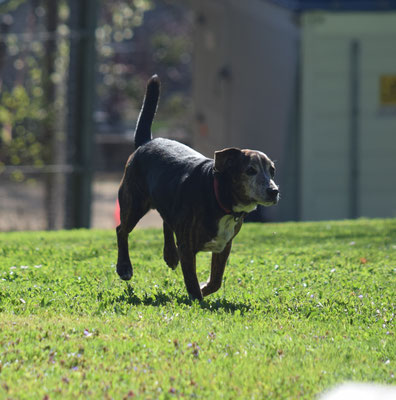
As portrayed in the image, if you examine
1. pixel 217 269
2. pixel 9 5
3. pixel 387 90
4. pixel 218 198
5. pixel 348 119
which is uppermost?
pixel 9 5

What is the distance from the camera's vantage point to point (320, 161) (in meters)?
14.8

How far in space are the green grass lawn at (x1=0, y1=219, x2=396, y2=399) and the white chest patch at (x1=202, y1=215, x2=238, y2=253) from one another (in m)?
0.41

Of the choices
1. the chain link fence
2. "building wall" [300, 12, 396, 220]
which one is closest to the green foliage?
the chain link fence

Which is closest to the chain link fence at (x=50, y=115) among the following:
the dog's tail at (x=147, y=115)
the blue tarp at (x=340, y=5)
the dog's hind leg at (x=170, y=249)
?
the blue tarp at (x=340, y=5)

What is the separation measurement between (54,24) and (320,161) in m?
5.03

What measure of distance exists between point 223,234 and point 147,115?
1.74 metres

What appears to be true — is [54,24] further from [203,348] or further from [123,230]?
[203,348]

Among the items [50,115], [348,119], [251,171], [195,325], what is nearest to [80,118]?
[50,115]

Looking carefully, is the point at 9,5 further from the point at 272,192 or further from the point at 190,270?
the point at 272,192

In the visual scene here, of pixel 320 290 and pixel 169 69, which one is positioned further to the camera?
pixel 169 69

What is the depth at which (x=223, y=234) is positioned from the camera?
6266 millimetres

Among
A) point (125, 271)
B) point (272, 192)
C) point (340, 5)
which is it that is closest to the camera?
point (272, 192)

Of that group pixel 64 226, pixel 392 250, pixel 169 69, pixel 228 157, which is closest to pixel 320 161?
pixel 64 226

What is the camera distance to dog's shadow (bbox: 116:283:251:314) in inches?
243
